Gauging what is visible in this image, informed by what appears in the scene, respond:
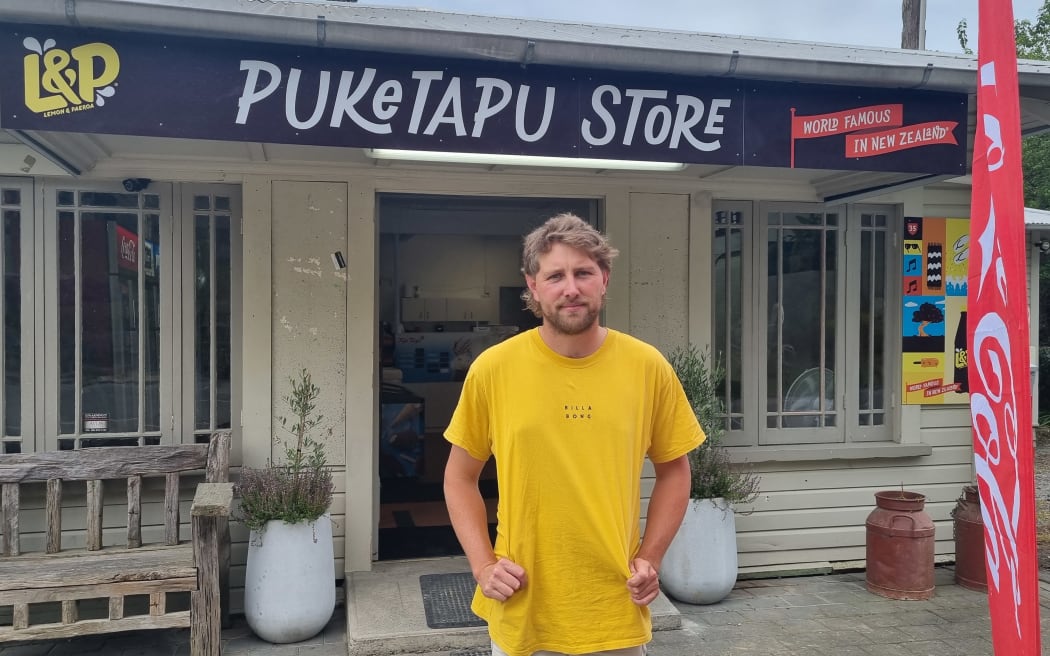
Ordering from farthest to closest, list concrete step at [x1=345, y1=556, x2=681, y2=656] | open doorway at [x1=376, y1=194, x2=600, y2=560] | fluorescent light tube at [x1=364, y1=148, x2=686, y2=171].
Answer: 1. open doorway at [x1=376, y1=194, x2=600, y2=560]
2. fluorescent light tube at [x1=364, y1=148, x2=686, y2=171]
3. concrete step at [x1=345, y1=556, x2=681, y2=656]

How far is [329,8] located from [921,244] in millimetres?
4102

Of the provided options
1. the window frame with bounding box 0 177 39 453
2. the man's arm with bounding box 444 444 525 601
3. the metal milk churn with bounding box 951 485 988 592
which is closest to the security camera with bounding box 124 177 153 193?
the window frame with bounding box 0 177 39 453

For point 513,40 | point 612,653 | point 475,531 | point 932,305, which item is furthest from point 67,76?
point 932,305

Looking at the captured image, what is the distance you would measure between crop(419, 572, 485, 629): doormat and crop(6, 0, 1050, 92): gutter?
8.17ft

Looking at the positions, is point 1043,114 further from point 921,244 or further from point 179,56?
point 179,56

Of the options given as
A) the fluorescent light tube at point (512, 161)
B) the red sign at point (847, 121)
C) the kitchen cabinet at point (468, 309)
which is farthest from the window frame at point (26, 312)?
the kitchen cabinet at point (468, 309)

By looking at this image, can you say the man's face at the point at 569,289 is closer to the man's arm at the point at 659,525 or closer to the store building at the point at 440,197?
the man's arm at the point at 659,525

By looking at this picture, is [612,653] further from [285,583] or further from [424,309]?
[424,309]

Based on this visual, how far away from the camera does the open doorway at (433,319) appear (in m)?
6.79

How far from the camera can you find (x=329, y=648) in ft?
13.6

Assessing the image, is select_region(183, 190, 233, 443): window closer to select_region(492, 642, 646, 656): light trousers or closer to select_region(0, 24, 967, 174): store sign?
select_region(0, 24, 967, 174): store sign

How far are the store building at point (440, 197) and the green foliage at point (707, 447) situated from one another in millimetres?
278

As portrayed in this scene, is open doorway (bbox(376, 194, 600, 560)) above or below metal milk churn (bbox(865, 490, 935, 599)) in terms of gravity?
above

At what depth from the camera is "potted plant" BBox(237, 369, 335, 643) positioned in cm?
411
